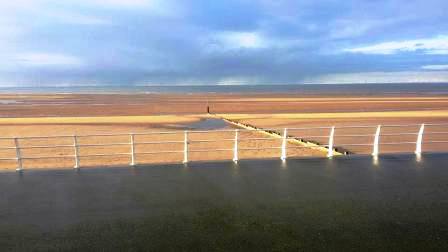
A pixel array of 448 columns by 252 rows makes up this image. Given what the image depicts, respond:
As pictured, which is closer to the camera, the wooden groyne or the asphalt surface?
the asphalt surface

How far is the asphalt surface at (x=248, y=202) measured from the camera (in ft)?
18.1

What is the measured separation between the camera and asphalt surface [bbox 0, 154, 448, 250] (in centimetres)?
552

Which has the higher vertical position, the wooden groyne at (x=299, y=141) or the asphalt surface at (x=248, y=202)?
the asphalt surface at (x=248, y=202)

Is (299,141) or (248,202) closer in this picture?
(248,202)

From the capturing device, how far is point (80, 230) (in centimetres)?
582

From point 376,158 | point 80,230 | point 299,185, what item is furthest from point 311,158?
point 80,230

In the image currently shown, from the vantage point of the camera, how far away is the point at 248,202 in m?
7.16

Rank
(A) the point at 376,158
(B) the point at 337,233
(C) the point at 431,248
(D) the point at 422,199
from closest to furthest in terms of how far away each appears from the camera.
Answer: (C) the point at 431,248, (B) the point at 337,233, (D) the point at 422,199, (A) the point at 376,158

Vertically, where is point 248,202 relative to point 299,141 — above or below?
above

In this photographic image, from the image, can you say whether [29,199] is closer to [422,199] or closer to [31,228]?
[31,228]

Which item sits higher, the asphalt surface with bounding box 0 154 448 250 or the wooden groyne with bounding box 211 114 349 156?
the asphalt surface with bounding box 0 154 448 250

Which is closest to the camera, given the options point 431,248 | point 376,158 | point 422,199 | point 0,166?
point 431,248

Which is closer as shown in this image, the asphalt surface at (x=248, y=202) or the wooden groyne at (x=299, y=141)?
the asphalt surface at (x=248, y=202)

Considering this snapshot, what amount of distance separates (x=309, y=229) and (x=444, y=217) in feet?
7.61
